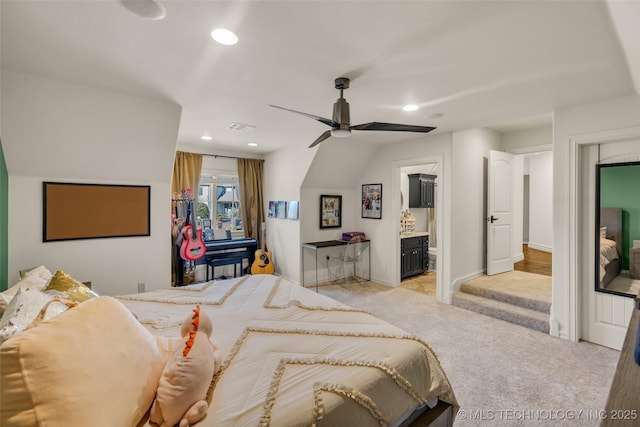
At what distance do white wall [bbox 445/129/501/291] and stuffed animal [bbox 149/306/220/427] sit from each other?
3.72m

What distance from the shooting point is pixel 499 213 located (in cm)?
454

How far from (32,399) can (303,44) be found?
2065mm

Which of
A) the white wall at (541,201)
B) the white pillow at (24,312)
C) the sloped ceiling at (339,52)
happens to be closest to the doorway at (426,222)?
the sloped ceiling at (339,52)

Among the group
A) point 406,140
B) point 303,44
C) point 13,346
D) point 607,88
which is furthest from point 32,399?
point 406,140

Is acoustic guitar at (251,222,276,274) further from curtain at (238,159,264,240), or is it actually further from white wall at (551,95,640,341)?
white wall at (551,95,640,341)

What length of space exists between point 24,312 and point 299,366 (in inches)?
49.1

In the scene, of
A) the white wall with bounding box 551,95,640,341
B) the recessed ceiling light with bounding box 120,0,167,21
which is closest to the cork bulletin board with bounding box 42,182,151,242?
the recessed ceiling light with bounding box 120,0,167,21

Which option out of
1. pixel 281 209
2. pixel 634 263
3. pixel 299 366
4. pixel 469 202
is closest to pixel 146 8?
pixel 299 366

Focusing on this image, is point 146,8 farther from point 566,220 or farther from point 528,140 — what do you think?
point 528,140

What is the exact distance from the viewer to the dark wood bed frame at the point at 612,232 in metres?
2.79

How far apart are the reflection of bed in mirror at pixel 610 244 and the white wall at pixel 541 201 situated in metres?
4.23

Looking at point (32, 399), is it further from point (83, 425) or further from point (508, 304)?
point (508, 304)

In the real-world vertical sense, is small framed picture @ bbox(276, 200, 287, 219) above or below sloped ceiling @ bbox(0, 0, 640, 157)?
below

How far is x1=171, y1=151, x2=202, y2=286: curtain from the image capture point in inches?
180
